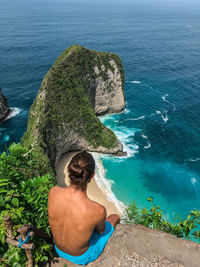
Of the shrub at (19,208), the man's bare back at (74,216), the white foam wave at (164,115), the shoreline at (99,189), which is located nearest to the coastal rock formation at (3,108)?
the shoreline at (99,189)

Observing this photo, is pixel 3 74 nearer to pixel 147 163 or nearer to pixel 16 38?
pixel 16 38

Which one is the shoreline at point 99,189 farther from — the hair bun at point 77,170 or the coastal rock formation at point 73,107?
the hair bun at point 77,170

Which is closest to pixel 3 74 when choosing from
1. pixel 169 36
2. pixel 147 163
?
pixel 147 163

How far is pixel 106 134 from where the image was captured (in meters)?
37.7

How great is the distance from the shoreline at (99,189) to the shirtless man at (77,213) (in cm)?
2378

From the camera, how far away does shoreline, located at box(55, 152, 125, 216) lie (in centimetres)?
2891

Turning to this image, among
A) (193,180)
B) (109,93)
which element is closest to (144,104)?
(109,93)

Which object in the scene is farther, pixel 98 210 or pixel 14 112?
pixel 14 112

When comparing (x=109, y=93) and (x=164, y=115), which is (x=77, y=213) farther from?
(x=164, y=115)

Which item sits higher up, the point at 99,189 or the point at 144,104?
the point at 144,104

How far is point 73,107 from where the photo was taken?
35.8 metres

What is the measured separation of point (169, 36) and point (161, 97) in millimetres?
98116

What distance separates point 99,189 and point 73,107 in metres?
16.0

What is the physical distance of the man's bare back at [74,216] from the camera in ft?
16.7
